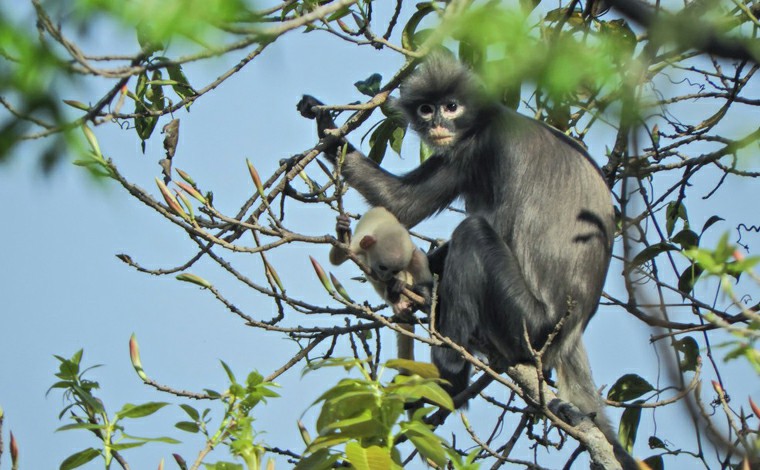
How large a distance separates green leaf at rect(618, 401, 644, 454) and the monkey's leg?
29.6 inches

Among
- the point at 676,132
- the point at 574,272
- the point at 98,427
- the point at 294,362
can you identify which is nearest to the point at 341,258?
the point at 294,362

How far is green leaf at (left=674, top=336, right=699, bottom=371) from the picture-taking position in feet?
16.8

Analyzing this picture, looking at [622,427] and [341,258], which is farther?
[341,258]

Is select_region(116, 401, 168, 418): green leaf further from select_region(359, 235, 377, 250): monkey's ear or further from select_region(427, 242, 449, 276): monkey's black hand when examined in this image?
select_region(427, 242, 449, 276): monkey's black hand

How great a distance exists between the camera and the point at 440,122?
20.5ft

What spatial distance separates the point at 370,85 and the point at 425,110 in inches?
43.9

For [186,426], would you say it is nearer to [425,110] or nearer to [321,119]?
[321,119]

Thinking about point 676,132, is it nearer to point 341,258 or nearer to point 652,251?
point 652,251

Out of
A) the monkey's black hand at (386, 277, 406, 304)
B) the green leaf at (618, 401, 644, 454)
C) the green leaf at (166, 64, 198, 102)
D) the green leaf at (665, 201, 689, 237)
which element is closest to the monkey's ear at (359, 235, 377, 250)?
the monkey's black hand at (386, 277, 406, 304)

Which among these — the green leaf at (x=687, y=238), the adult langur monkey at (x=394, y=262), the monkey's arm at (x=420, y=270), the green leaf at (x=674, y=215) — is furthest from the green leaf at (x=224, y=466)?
the green leaf at (x=674, y=215)

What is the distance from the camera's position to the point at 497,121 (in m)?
→ 6.19

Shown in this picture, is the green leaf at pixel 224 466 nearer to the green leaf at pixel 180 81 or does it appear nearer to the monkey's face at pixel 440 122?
the green leaf at pixel 180 81

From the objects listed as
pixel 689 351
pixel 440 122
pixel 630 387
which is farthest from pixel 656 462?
pixel 440 122

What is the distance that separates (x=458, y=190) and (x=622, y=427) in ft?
6.55
